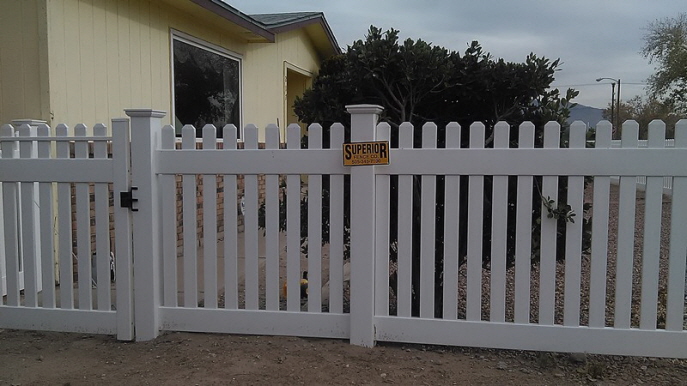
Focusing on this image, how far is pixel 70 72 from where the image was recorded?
5.56m

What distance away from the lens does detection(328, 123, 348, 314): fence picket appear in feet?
12.1

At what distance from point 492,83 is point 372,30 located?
958mm

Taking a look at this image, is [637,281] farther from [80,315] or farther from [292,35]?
[292,35]

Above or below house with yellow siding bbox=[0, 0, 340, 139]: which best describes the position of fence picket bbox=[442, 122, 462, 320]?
below

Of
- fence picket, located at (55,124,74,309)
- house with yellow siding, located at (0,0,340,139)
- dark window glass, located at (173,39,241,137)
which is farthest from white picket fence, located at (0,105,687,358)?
dark window glass, located at (173,39,241,137)

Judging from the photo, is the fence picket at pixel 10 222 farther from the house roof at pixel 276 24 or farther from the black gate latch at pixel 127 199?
the house roof at pixel 276 24

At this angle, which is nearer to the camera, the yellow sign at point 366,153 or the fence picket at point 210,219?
the yellow sign at point 366,153

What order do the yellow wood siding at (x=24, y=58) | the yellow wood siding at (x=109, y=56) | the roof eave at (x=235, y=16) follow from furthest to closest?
1. the roof eave at (x=235, y=16)
2. the yellow wood siding at (x=109, y=56)
3. the yellow wood siding at (x=24, y=58)

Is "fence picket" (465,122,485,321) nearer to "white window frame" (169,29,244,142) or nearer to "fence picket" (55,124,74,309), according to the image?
"fence picket" (55,124,74,309)

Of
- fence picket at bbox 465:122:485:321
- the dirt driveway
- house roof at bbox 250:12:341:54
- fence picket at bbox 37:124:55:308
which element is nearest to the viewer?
the dirt driveway

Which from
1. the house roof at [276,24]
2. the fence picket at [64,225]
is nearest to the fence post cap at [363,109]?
the fence picket at [64,225]

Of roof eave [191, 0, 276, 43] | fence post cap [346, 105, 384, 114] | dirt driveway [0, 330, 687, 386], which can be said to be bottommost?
dirt driveway [0, 330, 687, 386]

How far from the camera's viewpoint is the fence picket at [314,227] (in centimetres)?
373

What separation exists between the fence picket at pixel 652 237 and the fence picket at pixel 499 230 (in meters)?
0.83
